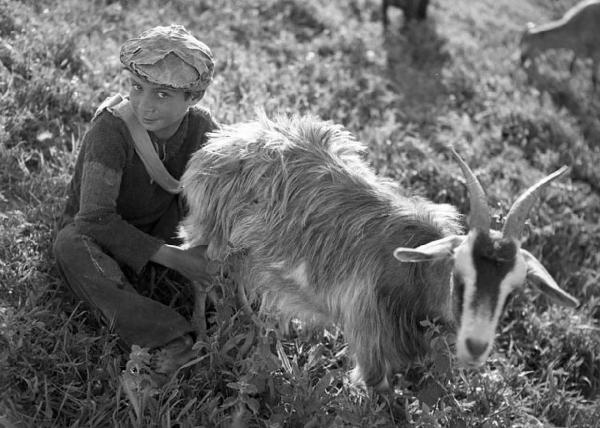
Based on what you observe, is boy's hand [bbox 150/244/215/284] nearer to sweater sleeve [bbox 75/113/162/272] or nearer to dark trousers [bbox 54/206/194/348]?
sweater sleeve [bbox 75/113/162/272]

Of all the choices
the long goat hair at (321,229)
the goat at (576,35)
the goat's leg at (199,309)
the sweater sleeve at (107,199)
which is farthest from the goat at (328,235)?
the goat at (576,35)

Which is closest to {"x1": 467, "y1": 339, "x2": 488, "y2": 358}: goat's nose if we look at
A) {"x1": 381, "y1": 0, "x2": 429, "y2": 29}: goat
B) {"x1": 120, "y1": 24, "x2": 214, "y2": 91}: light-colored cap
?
{"x1": 120, "y1": 24, "x2": 214, "y2": 91}: light-colored cap

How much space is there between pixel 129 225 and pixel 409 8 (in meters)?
5.94

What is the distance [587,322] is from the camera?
441 centimetres

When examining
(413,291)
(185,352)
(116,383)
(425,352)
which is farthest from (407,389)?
(116,383)

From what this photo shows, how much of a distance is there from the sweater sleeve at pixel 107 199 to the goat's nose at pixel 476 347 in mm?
1512

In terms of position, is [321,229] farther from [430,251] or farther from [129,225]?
[129,225]

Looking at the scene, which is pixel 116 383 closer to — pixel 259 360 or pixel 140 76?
pixel 259 360

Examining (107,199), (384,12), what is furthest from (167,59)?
(384,12)

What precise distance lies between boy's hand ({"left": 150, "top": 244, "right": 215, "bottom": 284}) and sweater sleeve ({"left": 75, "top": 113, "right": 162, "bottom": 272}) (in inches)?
2.2

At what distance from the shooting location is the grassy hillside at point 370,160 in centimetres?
294

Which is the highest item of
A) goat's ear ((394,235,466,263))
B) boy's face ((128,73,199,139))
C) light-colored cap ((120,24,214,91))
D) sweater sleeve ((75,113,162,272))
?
light-colored cap ((120,24,214,91))

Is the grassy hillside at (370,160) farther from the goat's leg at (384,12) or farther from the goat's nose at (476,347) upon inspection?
the goat's nose at (476,347)

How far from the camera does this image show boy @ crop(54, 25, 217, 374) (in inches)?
121
